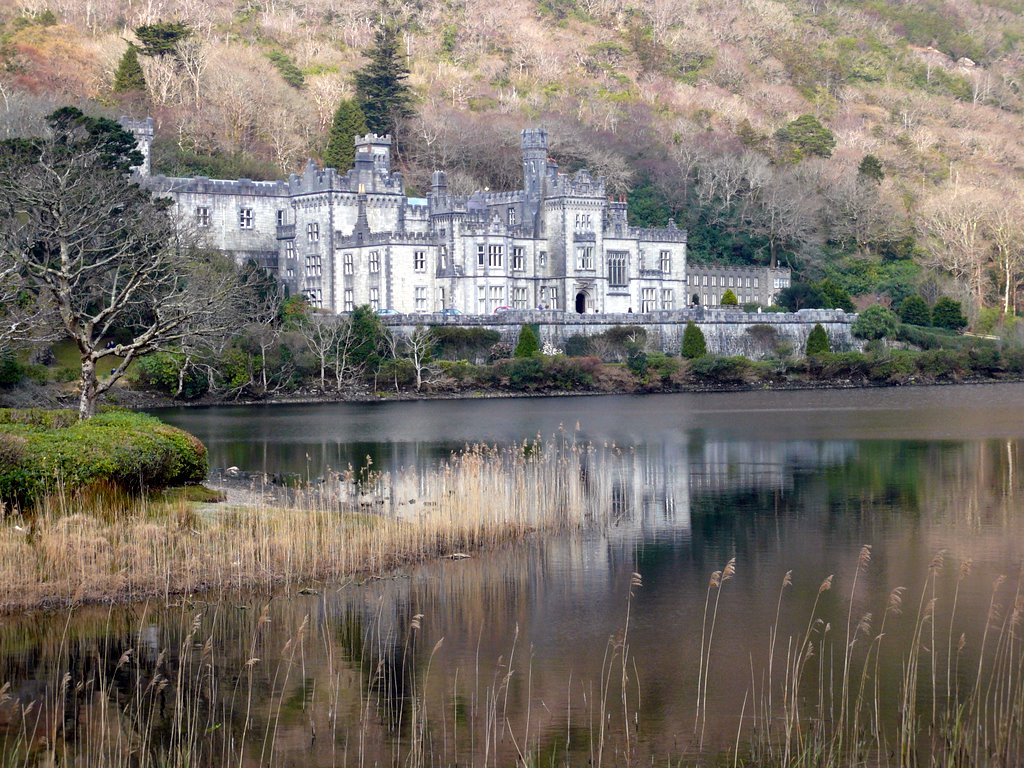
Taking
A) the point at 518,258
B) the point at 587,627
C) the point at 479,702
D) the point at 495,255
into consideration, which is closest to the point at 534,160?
the point at 518,258

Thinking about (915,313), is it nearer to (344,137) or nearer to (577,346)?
(577,346)

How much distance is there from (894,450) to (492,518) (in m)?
19.6

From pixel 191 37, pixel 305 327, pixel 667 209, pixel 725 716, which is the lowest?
pixel 725 716

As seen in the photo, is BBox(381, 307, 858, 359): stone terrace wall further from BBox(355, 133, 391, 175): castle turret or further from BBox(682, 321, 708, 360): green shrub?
BBox(355, 133, 391, 175): castle turret

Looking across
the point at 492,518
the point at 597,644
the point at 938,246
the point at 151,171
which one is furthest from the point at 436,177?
the point at 597,644

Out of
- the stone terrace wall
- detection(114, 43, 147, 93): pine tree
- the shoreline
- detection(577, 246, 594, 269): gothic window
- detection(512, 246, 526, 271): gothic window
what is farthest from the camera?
detection(114, 43, 147, 93): pine tree

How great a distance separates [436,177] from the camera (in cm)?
8894

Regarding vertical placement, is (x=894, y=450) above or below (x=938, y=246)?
below

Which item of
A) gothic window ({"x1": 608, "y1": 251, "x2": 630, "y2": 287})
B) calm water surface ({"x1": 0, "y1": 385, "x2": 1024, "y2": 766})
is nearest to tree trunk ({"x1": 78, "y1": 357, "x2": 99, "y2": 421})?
calm water surface ({"x1": 0, "y1": 385, "x2": 1024, "y2": 766})

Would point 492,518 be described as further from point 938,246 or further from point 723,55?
point 723,55

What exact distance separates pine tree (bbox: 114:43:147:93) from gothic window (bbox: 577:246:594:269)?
3212 cm

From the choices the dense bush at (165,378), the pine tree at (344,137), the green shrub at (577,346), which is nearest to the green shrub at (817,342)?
the green shrub at (577,346)

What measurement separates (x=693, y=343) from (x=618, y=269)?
1166cm

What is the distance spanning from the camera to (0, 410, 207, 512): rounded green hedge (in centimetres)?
2475
